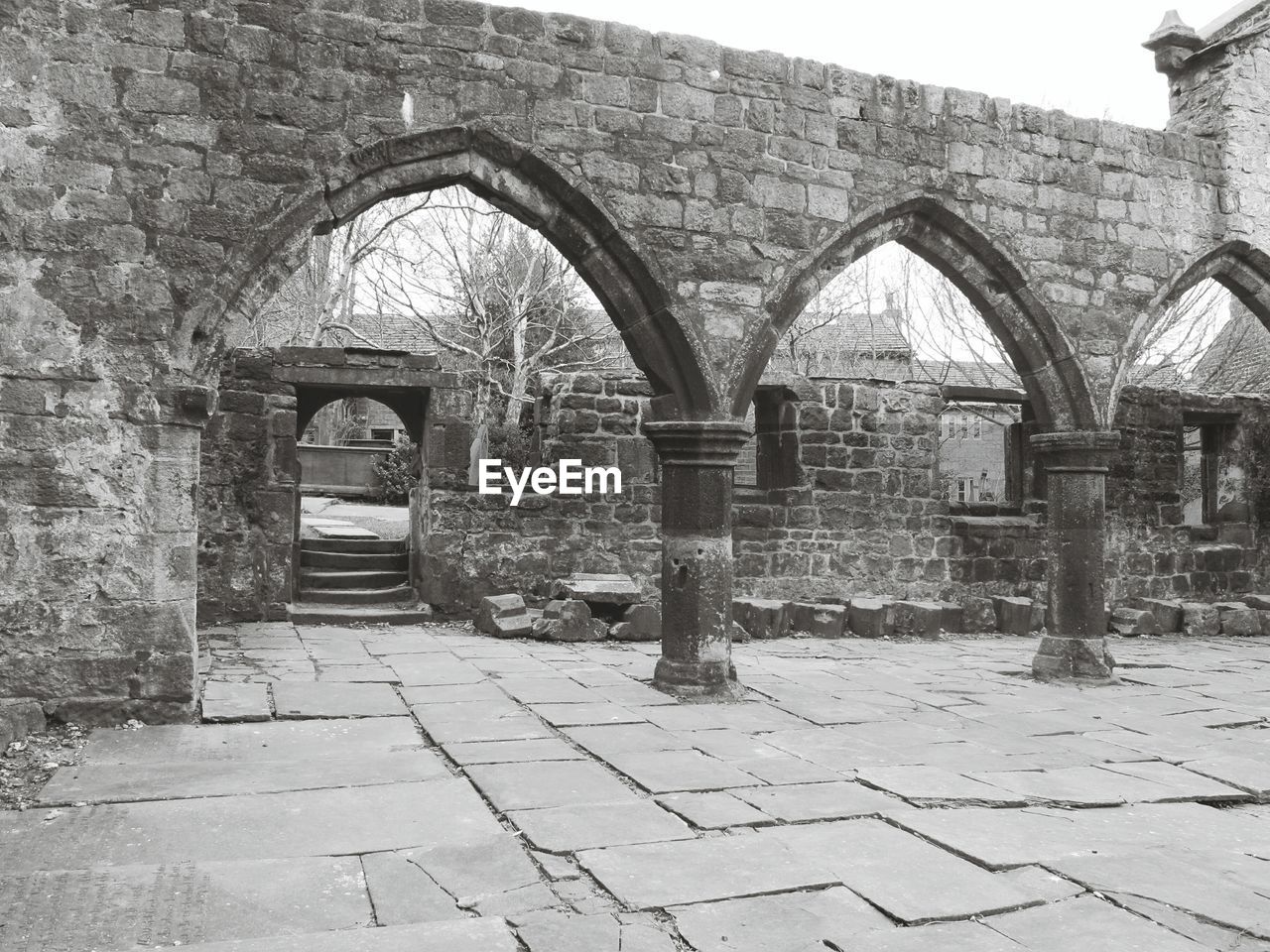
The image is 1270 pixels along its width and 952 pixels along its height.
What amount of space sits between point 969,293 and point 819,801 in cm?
430

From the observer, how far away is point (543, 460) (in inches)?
385

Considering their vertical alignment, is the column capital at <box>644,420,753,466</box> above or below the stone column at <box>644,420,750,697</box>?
above

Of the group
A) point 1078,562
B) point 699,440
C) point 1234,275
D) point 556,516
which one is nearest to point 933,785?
point 699,440

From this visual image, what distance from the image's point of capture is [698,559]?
6.00 metres

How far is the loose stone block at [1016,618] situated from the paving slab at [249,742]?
23.4 feet

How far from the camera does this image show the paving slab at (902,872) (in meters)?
2.85

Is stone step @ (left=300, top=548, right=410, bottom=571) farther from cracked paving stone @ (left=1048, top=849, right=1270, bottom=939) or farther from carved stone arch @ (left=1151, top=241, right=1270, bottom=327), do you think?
cracked paving stone @ (left=1048, top=849, right=1270, bottom=939)

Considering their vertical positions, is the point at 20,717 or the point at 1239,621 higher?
the point at 20,717

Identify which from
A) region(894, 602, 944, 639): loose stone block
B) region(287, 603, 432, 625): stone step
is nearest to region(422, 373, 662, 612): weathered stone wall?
region(287, 603, 432, 625): stone step

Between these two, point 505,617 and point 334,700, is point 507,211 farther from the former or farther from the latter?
point 505,617

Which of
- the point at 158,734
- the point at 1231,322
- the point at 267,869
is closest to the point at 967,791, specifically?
the point at 267,869

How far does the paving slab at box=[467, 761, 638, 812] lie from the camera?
12.5 ft

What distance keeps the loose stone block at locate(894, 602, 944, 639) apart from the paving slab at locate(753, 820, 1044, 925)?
6147 mm

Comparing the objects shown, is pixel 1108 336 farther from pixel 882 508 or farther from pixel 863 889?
pixel 863 889
